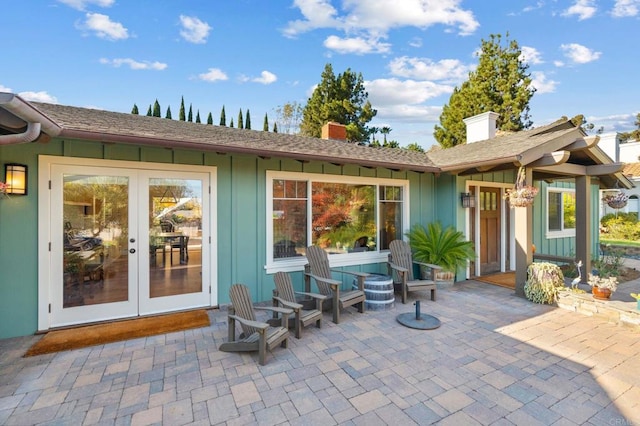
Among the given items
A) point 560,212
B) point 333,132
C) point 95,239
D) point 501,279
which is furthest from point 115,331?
point 560,212

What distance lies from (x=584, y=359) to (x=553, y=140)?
11.9 ft

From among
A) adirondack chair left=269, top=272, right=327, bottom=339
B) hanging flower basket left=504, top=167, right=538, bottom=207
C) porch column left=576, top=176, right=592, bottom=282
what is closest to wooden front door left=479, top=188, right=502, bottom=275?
porch column left=576, top=176, right=592, bottom=282

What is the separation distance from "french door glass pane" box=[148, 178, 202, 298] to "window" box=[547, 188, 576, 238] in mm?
8959

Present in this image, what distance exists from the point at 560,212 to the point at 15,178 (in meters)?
11.7

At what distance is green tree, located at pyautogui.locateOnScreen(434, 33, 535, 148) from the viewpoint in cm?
1759

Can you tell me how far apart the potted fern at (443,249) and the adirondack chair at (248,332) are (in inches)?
143

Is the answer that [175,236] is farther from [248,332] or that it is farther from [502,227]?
[502,227]

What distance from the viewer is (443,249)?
5.82 meters

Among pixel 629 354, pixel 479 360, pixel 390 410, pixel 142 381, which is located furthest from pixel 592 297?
pixel 142 381

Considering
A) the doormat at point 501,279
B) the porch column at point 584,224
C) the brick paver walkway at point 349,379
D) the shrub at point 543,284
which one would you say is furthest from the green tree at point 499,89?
the brick paver walkway at point 349,379

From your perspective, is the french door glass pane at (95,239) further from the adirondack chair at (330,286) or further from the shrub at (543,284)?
the shrub at (543,284)

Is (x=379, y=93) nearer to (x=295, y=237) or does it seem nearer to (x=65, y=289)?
(x=295, y=237)

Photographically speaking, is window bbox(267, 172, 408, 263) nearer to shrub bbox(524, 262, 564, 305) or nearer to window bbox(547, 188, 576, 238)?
shrub bbox(524, 262, 564, 305)

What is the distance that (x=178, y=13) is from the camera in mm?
7223
